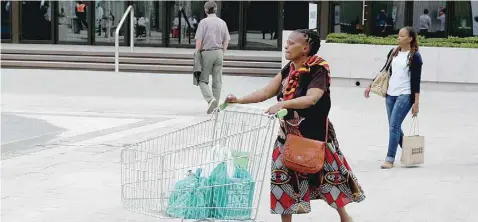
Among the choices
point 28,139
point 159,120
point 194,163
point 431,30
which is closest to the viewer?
point 194,163

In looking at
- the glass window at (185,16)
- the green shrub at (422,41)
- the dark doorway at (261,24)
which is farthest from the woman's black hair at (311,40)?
the glass window at (185,16)

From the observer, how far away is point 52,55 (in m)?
25.0

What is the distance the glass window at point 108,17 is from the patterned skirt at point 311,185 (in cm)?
2342

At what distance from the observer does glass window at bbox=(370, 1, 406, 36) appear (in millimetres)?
28000

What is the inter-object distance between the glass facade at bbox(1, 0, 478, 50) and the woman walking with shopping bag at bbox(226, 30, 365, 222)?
2112 cm

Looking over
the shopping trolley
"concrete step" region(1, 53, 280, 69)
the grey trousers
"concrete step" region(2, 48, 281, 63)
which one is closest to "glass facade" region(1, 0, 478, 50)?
"concrete step" region(2, 48, 281, 63)

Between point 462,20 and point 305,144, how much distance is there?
73.2 ft

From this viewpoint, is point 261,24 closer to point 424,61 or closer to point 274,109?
point 424,61

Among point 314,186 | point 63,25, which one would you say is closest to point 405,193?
point 314,186

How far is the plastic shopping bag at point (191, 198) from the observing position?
19.7 ft

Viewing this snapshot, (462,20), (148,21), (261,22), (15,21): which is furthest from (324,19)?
(15,21)

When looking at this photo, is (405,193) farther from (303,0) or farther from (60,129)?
(303,0)

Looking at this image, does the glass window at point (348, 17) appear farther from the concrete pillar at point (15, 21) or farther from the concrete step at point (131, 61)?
the concrete pillar at point (15, 21)

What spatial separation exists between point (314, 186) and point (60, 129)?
724 cm
